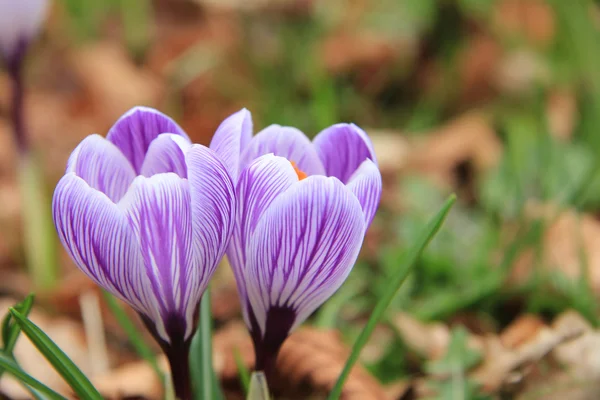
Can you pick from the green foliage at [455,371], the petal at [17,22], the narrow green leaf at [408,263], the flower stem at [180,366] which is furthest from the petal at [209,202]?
the petal at [17,22]

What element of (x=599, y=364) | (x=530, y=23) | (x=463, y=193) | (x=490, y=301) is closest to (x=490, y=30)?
(x=530, y=23)

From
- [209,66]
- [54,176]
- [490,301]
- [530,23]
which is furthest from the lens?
[530,23]

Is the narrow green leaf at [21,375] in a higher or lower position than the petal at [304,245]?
lower

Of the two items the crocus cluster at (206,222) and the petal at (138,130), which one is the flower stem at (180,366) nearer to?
the crocus cluster at (206,222)

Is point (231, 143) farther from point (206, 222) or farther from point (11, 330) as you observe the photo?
point (11, 330)

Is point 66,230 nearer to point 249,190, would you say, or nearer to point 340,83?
point 249,190

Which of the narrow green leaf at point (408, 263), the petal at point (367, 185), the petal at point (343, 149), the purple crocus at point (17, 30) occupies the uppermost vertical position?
the purple crocus at point (17, 30)
